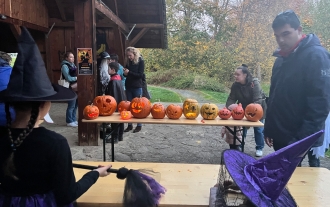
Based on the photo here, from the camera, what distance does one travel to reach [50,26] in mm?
9602

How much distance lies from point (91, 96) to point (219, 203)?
4.14 m

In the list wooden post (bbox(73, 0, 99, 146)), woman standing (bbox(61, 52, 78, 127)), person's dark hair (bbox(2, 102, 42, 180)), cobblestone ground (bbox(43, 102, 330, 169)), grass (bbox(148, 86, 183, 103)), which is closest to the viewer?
person's dark hair (bbox(2, 102, 42, 180))

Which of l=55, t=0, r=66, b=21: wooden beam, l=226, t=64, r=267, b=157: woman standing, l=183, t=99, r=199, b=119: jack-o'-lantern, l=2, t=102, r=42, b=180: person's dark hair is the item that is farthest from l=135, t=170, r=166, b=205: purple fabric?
l=55, t=0, r=66, b=21: wooden beam

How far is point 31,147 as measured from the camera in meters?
1.25

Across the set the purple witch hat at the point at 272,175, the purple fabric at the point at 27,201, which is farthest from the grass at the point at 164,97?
the purple witch hat at the point at 272,175

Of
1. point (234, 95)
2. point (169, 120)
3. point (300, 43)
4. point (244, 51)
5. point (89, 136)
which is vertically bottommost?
point (89, 136)

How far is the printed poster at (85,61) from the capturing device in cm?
508

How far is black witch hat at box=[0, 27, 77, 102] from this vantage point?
3.84 feet

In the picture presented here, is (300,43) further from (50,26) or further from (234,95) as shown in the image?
(50,26)

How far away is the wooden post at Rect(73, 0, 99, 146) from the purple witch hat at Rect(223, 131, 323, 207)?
4.28m

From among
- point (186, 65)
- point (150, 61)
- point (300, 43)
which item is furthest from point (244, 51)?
point (300, 43)

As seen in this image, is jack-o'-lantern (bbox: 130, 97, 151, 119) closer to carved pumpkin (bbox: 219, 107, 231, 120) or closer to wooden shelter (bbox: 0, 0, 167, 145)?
carved pumpkin (bbox: 219, 107, 231, 120)

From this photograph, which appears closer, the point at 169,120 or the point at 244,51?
the point at 169,120

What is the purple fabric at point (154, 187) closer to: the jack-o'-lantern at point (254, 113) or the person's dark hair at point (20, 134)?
the person's dark hair at point (20, 134)
